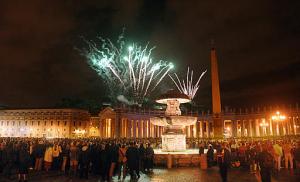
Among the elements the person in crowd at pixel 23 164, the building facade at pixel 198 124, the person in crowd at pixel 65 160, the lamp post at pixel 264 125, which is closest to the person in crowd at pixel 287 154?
the person in crowd at pixel 65 160

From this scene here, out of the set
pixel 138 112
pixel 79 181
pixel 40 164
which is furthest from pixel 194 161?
pixel 138 112

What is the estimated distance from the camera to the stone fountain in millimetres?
22578

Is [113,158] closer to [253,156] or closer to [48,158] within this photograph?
[48,158]

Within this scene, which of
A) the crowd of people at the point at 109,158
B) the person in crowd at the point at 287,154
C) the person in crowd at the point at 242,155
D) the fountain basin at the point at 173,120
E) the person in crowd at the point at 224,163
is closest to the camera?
the person in crowd at the point at 224,163

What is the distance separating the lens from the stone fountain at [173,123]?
22578 mm

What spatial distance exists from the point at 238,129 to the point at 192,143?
46508mm

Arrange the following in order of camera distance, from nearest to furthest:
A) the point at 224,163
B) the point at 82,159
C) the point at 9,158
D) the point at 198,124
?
1. the point at 224,163
2. the point at 82,159
3. the point at 9,158
4. the point at 198,124

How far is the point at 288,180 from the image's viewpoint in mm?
13695

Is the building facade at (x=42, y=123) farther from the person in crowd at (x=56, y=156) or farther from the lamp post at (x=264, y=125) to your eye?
the person in crowd at (x=56, y=156)

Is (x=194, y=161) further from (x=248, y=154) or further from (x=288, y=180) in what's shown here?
(x=288, y=180)

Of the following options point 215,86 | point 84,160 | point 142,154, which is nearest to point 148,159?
point 142,154

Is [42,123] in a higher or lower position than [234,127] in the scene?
higher

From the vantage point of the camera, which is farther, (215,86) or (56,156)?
(215,86)

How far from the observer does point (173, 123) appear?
74.3 ft
